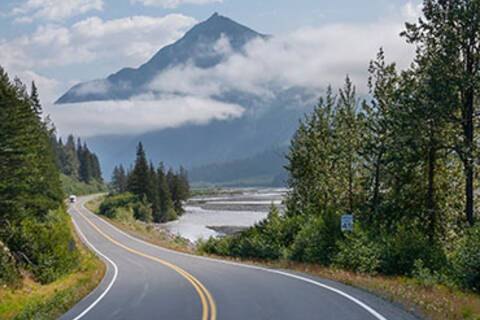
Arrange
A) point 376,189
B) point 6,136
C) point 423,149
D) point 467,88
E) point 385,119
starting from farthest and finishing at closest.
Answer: point 6,136
point 376,189
point 385,119
point 423,149
point 467,88

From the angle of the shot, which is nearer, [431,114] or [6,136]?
[431,114]

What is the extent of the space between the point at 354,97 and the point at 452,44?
1206 centimetres

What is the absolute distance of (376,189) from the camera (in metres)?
31.5

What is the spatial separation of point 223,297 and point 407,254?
26.7 feet

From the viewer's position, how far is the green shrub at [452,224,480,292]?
60.2 ft

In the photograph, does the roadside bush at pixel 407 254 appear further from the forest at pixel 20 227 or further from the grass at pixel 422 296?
the forest at pixel 20 227

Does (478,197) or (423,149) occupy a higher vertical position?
(423,149)

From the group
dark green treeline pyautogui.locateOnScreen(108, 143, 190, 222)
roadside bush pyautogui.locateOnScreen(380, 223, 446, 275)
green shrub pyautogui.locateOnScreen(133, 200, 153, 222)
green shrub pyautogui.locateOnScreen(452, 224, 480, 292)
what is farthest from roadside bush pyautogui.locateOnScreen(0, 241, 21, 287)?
dark green treeline pyautogui.locateOnScreen(108, 143, 190, 222)

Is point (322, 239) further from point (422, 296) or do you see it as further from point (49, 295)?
point (422, 296)

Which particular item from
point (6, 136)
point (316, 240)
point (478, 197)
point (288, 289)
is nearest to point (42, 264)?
point (6, 136)

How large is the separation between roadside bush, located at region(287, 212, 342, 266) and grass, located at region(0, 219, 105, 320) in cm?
1034

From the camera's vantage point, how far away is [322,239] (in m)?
28.1

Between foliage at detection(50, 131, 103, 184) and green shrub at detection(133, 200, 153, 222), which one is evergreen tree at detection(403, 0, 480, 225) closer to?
green shrub at detection(133, 200, 153, 222)

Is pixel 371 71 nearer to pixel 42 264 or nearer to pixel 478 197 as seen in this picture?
pixel 478 197
